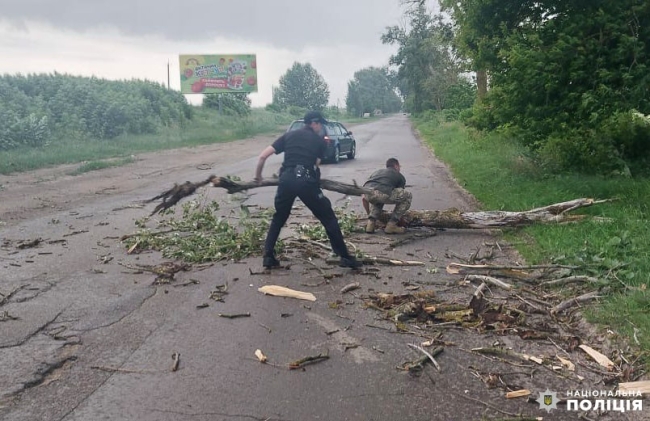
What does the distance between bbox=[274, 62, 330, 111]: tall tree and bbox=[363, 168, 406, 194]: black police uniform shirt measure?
7906 cm

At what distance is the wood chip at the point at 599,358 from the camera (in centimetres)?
455

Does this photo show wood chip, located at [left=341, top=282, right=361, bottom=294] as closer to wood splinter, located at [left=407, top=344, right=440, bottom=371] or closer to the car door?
wood splinter, located at [left=407, top=344, right=440, bottom=371]

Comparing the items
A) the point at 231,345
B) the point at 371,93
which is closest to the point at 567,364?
the point at 231,345

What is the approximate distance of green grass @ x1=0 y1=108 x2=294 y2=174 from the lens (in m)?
22.1

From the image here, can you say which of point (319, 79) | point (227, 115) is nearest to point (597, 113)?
point (227, 115)

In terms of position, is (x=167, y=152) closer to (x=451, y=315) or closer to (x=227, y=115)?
(x=451, y=315)

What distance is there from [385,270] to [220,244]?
2296mm

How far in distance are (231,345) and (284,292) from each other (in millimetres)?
1411

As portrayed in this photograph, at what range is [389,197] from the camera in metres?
9.17

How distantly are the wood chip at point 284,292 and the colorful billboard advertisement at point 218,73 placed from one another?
47395 mm

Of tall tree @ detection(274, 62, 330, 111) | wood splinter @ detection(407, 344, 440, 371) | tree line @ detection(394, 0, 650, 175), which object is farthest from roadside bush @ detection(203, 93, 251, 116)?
wood splinter @ detection(407, 344, 440, 371)

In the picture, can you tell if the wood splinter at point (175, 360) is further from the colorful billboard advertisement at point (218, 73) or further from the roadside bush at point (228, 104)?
the roadside bush at point (228, 104)

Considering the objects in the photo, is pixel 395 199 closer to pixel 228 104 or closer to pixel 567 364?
pixel 567 364

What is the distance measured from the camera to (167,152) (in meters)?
29.1
